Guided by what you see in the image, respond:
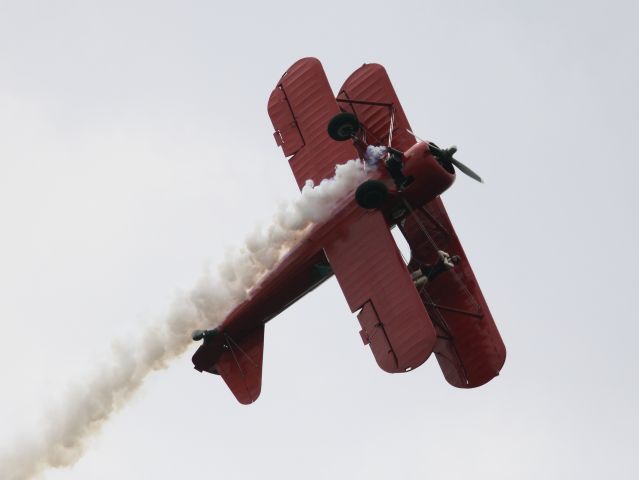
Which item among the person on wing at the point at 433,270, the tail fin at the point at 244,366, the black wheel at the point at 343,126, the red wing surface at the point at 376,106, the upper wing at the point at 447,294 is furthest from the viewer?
the tail fin at the point at 244,366

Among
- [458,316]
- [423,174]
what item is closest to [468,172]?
[423,174]

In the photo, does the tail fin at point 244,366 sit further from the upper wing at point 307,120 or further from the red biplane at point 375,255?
the upper wing at point 307,120

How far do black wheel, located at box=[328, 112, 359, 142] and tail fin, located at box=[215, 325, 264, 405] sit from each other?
210 inches

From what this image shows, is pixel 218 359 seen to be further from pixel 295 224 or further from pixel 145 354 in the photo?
pixel 295 224

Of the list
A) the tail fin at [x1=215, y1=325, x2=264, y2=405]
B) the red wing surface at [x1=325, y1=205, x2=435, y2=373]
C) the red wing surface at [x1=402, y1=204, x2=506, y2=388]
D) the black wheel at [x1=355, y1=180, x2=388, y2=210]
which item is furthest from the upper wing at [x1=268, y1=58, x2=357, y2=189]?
the tail fin at [x1=215, y1=325, x2=264, y2=405]

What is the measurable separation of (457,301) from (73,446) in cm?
953

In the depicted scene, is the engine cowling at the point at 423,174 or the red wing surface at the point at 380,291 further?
the engine cowling at the point at 423,174

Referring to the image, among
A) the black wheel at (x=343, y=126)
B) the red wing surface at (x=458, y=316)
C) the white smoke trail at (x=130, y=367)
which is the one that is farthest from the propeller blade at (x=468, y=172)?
the white smoke trail at (x=130, y=367)

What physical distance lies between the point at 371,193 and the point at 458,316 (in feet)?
13.2

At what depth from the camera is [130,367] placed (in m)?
30.6

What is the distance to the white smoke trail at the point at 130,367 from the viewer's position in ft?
Answer: 97.4

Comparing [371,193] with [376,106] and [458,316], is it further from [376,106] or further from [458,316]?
[458,316]

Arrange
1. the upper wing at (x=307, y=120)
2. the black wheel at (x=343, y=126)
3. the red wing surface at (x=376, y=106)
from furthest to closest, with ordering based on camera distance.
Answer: the red wing surface at (x=376, y=106)
the upper wing at (x=307, y=120)
the black wheel at (x=343, y=126)

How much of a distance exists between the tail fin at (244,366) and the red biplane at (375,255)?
23 mm
